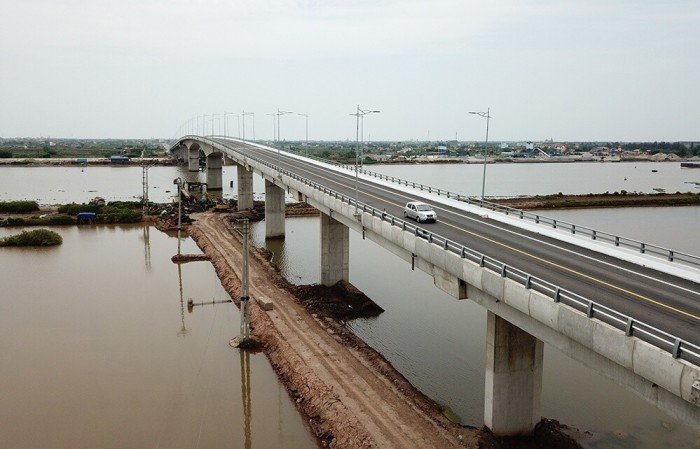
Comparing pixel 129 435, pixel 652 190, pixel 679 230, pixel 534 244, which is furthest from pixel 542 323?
pixel 652 190

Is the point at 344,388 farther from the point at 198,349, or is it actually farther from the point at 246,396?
the point at 198,349

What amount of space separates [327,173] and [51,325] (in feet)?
108

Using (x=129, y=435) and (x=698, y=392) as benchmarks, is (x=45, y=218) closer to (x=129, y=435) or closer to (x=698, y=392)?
(x=129, y=435)

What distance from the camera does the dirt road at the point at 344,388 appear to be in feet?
70.1

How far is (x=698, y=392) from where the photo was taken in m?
11.7

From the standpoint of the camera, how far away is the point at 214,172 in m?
118

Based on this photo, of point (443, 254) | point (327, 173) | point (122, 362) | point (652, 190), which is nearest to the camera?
point (443, 254)

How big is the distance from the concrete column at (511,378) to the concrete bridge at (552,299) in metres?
0.04

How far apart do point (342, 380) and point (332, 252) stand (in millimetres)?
17125

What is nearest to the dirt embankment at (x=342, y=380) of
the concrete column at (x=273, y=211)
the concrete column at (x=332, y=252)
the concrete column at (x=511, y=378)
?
the concrete column at (x=511, y=378)

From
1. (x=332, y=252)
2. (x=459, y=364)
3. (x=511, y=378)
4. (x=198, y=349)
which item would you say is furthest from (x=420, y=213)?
(x=198, y=349)

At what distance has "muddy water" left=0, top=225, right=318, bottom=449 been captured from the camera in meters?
23.0

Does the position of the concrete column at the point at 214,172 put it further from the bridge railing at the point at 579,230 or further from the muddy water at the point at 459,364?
the muddy water at the point at 459,364

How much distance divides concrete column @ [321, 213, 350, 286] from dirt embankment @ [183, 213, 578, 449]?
1.02m
